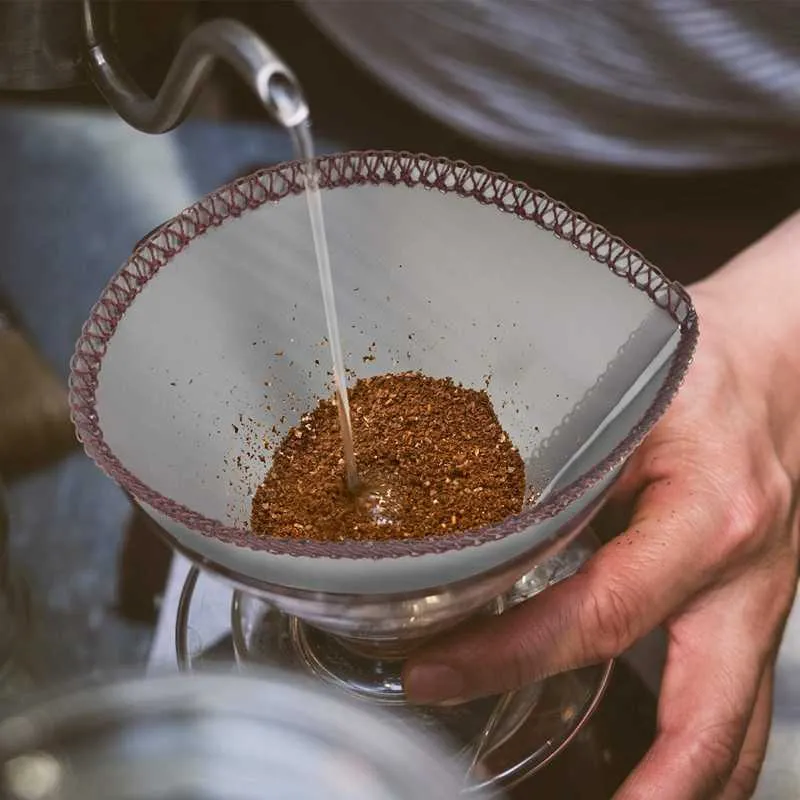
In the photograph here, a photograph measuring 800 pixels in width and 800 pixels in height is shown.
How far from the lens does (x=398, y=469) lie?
383 mm

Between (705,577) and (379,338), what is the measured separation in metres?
0.16

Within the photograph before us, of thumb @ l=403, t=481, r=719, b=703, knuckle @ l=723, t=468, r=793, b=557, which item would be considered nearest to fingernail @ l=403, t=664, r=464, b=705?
thumb @ l=403, t=481, r=719, b=703

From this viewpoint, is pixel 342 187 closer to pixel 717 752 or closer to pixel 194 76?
pixel 194 76

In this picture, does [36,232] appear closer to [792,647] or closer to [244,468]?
[244,468]

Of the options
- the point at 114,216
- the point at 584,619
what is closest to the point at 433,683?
the point at 584,619

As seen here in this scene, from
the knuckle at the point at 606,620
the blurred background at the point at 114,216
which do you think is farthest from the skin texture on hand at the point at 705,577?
the blurred background at the point at 114,216

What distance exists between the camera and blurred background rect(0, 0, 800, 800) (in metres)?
0.50

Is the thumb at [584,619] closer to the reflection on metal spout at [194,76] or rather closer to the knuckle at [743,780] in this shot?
the knuckle at [743,780]

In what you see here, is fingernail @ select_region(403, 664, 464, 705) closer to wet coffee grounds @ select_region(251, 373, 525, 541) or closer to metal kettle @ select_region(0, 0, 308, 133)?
wet coffee grounds @ select_region(251, 373, 525, 541)

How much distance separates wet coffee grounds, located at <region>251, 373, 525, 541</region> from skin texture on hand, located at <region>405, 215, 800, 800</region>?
0.04 metres

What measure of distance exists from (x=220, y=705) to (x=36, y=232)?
478 millimetres

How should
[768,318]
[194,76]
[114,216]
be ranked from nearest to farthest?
[194,76]
[768,318]
[114,216]

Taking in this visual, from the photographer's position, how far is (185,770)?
0.78 feet

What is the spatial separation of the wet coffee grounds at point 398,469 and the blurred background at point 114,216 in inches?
5.3
